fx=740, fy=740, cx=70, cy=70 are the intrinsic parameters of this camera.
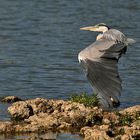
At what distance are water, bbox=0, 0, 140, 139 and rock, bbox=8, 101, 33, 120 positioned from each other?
0.26 meters

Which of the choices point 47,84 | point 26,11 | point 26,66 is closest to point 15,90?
point 47,84

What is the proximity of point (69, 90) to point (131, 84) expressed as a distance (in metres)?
1.07

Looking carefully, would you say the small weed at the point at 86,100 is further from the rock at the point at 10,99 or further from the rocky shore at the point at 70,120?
the rock at the point at 10,99

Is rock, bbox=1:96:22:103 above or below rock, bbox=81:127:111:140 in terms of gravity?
below

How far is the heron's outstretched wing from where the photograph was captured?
25.8 feet

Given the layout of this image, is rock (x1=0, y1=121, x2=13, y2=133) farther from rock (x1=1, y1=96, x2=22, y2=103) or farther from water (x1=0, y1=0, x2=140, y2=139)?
rock (x1=1, y1=96, x2=22, y2=103)

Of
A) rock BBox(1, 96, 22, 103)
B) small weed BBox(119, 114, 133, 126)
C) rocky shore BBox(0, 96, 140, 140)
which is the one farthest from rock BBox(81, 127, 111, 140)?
rock BBox(1, 96, 22, 103)

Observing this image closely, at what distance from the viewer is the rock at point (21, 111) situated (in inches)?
363

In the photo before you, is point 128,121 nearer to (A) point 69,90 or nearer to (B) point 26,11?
(A) point 69,90

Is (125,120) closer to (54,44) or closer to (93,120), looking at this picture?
(93,120)

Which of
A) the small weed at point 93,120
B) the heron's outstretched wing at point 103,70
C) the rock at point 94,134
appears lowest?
the small weed at point 93,120

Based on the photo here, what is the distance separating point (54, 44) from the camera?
14.9 m

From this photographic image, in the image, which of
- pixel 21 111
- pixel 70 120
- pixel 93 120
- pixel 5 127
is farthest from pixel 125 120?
pixel 5 127

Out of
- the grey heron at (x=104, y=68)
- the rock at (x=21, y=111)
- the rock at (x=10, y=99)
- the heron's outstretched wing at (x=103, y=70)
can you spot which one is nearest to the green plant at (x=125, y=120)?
the grey heron at (x=104, y=68)
